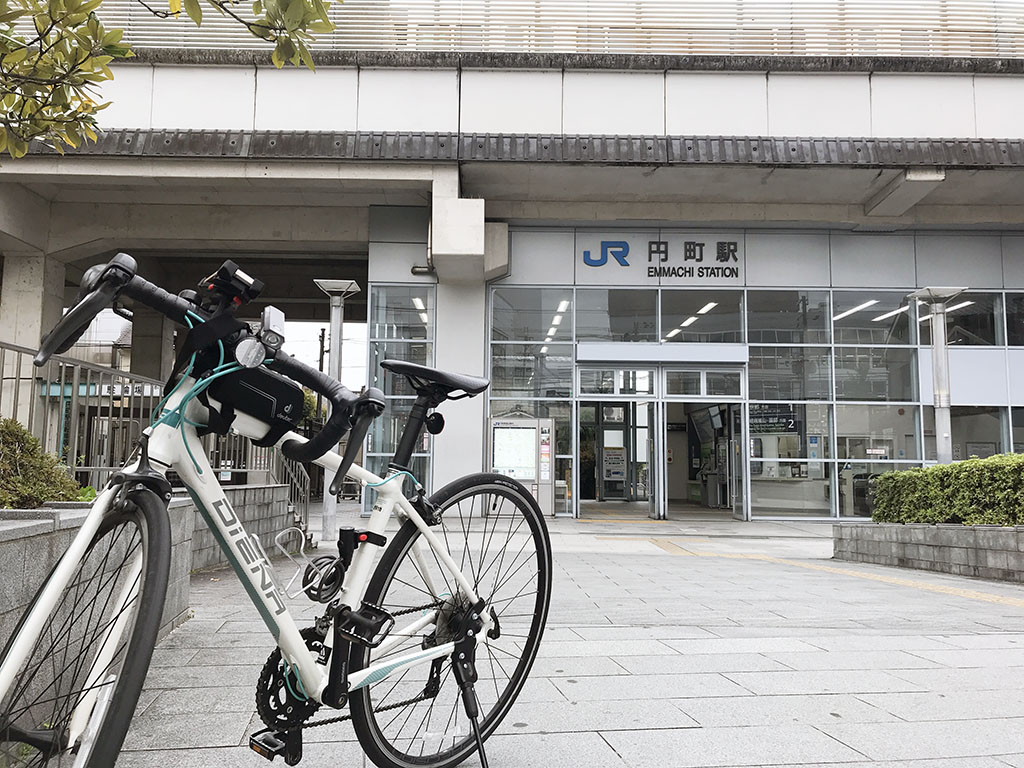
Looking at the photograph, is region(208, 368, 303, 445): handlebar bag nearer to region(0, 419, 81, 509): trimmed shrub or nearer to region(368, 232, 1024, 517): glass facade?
region(0, 419, 81, 509): trimmed shrub

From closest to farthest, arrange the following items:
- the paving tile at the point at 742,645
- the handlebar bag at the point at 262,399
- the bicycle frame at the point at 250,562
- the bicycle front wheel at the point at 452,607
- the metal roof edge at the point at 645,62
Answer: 1. the bicycle frame at the point at 250,562
2. the handlebar bag at the point at 262,399
3. the bicycle front wheel at the point at 452,607
4. the paving tile at the point at 742,645
5. the metal roof edge at the point at 645,62

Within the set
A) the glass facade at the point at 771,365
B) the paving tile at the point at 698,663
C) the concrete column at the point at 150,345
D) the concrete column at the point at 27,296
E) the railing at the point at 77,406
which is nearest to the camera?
the paving tile at the point at 698,663

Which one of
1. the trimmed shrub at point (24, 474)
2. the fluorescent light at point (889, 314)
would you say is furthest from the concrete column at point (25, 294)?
the fluorescent light at point (889, 314)

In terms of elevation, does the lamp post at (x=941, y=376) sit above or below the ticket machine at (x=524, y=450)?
above

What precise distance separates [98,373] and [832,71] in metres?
12.9

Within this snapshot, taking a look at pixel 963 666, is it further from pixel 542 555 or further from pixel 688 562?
pixel 688 562

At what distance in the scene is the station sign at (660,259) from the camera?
1471cm

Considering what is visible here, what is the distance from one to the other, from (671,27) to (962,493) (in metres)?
9.86

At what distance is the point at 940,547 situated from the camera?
7902mm

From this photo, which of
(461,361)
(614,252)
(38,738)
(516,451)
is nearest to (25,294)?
(461,361)

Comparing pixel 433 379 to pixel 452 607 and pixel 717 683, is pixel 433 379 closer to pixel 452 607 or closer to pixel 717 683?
pixel 452 607

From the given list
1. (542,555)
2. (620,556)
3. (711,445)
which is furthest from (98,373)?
(711,445)

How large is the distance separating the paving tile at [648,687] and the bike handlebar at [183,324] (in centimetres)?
186

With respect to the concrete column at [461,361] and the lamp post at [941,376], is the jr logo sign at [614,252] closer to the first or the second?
the concrete column at [461,361]
